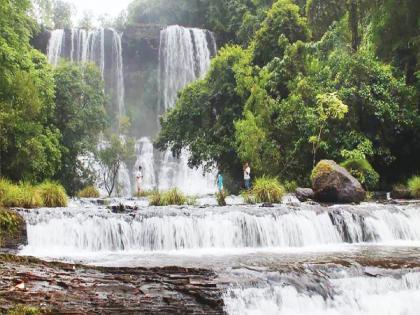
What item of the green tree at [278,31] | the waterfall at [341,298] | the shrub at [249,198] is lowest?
the waterfall at [341,298]

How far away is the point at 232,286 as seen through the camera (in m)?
7.14

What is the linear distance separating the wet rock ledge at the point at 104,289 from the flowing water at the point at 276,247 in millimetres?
647

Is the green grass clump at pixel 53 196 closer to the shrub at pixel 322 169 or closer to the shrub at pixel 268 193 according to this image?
the shrub at pixel 268 193

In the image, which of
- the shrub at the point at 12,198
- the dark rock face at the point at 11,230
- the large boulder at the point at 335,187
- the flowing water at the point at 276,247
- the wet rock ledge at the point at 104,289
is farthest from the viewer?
the large boulder at the point at 335,187

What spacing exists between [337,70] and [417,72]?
379 cm

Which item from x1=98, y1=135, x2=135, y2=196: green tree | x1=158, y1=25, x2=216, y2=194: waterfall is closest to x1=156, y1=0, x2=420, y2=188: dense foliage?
x1=98, y1=135, x2=135, y2=196: green tree

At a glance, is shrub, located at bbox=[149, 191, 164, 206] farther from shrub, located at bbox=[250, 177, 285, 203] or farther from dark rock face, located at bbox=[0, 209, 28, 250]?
dark rock face, located at bbox=[0, 209, 28, 250]

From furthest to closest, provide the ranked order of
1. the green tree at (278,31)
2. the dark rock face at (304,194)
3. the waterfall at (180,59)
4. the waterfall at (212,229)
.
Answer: the waterfall at (180,59) < the green tree at (278,31) < the dark rock face at (304,194) < the waterfall at (212,229)

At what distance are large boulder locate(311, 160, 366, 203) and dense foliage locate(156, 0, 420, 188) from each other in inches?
115

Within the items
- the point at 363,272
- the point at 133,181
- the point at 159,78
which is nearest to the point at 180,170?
the point at 133,181

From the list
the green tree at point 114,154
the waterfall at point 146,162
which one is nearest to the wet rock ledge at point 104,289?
the green tree at point 114,154

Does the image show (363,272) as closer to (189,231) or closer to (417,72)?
(189,231)

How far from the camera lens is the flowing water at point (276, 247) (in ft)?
25.2

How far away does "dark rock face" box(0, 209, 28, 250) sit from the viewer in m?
12.0
